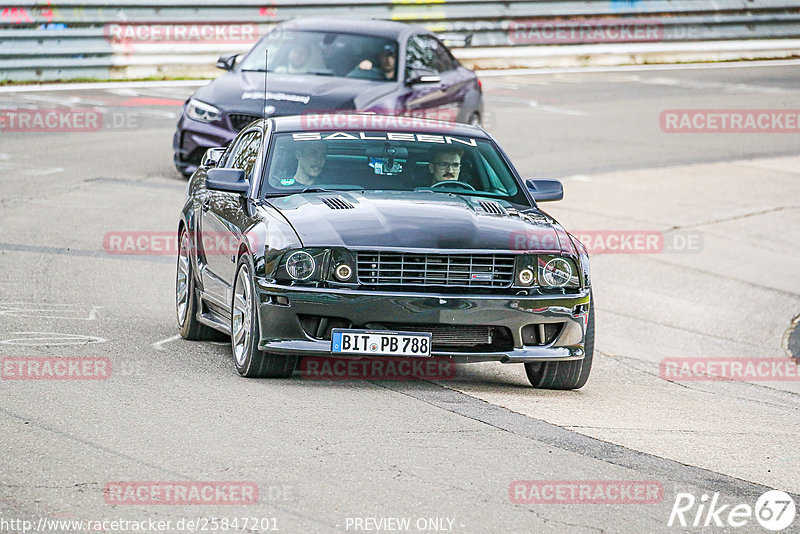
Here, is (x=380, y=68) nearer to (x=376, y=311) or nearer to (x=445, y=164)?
(x=445, y=164)

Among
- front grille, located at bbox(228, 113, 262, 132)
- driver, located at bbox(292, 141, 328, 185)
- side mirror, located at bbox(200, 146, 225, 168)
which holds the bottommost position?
front grille, located at bbox(228, 113, 262, 132)

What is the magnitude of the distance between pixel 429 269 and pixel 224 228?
1704 mm

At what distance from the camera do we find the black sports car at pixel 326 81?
1530cm

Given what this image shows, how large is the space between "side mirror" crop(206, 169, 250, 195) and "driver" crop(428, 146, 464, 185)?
121 cm

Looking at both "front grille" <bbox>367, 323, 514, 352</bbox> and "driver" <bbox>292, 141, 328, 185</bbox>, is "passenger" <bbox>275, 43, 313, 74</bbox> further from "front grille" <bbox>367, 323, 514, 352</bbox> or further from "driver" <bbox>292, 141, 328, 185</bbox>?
"front grille" <bbox>367, 323, 514, 352</bbox>

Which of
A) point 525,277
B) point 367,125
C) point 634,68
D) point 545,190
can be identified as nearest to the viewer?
point 525,277

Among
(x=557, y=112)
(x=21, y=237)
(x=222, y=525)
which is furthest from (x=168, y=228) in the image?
(x=557, y=112)

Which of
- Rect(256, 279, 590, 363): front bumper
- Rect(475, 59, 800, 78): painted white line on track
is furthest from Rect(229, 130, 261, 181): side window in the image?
Rect(475, 59, 800, 78): painted white line on track

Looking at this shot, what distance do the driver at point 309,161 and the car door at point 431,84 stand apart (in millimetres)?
6848

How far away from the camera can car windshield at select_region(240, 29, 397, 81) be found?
1623 centimetres

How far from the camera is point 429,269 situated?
7852 mm

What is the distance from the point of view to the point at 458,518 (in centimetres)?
551

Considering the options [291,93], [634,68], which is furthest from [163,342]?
[634,68]

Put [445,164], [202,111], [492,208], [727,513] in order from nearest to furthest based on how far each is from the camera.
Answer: [727,513] < [492,208] < [445,164] < [202,111]
